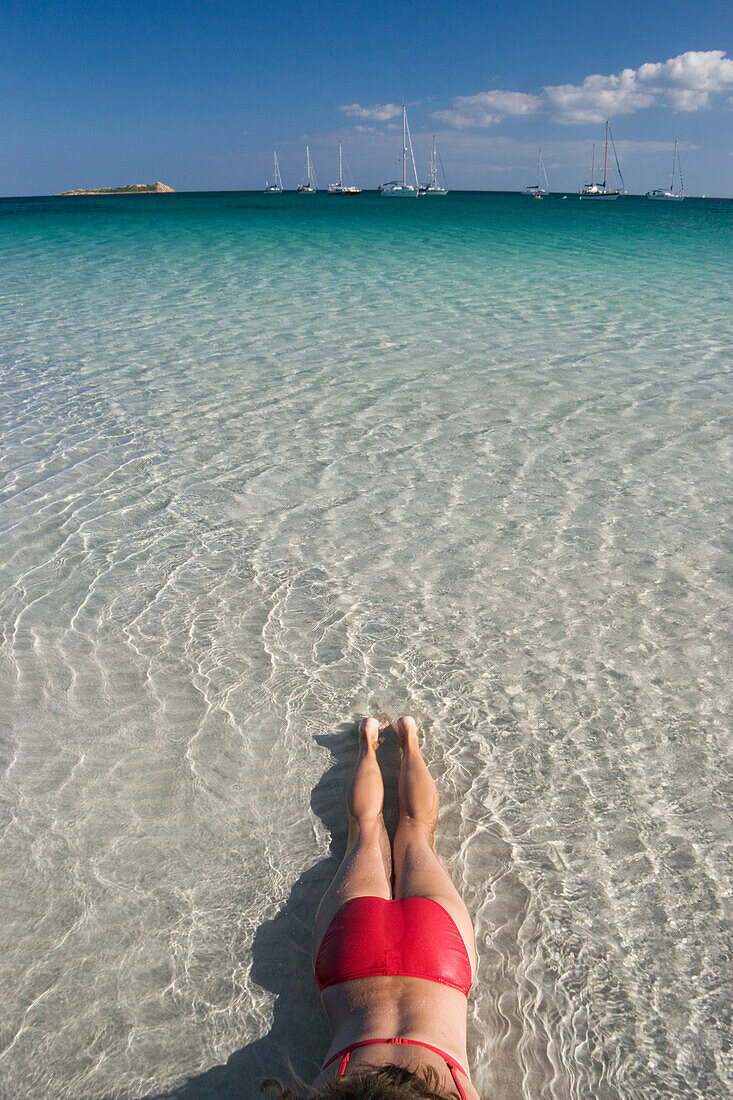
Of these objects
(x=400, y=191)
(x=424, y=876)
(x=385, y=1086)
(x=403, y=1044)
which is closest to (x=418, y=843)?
(x=424, y=876)

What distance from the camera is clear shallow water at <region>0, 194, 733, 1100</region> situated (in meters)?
2.43

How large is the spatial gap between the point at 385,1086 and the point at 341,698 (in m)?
2.17

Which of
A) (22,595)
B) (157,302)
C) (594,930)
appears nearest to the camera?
(594,930)

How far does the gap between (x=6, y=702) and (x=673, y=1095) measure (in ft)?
10.3

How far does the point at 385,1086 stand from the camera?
1.71 m

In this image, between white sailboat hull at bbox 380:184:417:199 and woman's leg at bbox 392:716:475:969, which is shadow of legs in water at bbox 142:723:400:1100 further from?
white sailboat hull at bbox 380:184:417:199

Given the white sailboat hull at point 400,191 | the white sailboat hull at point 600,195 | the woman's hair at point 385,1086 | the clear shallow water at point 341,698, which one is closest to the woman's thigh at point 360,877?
the clear shallow water at point 341,698

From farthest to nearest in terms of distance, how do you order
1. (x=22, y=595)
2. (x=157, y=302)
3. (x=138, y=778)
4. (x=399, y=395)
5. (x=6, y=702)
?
(x=157, y=302)
(x=399, y=395)
(x=22, y=595)
(x=6, y=702)
(x=138, y=778)

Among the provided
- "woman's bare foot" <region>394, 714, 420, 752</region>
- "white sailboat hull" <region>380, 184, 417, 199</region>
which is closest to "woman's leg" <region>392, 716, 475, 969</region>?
"woman's bare foot" <region>394, 714, 420, 752</region>

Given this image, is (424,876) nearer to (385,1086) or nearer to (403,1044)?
(403,1044)

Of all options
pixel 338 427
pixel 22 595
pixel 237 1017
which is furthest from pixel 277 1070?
pixel 338 427

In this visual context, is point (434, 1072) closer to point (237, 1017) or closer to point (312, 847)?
point (237, 1017)

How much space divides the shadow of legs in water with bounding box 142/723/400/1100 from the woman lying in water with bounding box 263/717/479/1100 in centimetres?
12

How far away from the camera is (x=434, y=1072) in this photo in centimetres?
186
